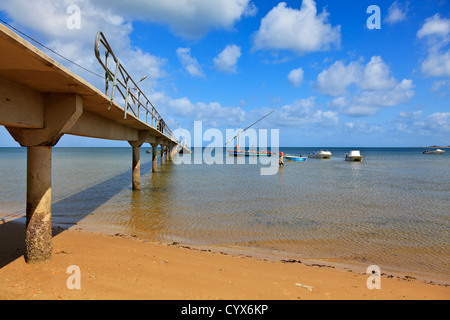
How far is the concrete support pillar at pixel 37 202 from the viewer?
5164 mm

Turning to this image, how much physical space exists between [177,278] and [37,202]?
9.98ft

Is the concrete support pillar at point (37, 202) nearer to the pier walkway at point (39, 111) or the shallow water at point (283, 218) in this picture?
the pier walkway at point (39, 111)

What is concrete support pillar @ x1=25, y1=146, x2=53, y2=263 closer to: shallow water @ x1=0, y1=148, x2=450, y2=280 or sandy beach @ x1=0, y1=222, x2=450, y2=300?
sandy beach @ x1=0, y1=222, x2=450, y2=300

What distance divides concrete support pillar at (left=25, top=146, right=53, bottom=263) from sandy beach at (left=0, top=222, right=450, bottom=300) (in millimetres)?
290

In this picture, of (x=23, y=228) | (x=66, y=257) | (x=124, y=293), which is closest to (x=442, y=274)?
(x=124, y=293)

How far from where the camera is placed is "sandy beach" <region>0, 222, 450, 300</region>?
4.31 metres

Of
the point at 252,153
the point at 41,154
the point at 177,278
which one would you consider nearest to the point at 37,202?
the point at 41,154

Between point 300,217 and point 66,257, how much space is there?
7980 mm

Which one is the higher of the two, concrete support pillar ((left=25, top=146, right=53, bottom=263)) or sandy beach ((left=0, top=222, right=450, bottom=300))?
concrete support pillar ((left=25, top=146, right=53, bottom=263))

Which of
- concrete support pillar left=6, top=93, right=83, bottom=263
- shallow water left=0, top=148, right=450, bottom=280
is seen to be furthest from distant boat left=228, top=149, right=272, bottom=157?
concrete support pillar left=6, top=93, right=83, bottom=263

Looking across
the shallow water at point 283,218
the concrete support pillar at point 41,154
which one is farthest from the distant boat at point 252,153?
the concrete support pillar at point 41,154

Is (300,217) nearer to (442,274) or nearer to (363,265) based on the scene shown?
(363,265)

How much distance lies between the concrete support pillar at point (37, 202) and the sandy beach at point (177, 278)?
290mm
